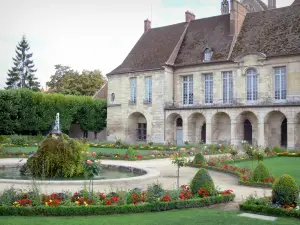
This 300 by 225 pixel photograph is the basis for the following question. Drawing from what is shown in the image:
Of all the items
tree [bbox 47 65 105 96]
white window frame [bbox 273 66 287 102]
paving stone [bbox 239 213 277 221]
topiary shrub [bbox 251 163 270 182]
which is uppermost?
tree [bbox 47 65 105 96]

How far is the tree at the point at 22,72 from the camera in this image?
57.2m

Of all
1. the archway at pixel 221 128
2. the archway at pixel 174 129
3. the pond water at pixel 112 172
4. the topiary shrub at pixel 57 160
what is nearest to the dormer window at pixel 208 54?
the archway at pixel 221 128

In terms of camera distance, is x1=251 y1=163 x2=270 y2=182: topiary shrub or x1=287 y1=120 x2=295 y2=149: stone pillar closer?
x1=251 y1=163 x2=270 y2=182: topiary shrub

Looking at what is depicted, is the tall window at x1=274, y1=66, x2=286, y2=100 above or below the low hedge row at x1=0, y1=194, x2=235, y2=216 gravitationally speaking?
above

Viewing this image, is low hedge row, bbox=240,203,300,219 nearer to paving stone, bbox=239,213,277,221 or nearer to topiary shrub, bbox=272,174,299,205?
paving stone, bbox=239,213,277,221

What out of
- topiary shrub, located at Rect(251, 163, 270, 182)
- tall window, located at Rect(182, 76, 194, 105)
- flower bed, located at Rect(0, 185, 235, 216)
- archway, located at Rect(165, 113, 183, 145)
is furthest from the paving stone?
tall window, located at Rect(182, 76, 194, 105)

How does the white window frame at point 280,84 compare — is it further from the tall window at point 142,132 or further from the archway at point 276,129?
the tall window at point 142,132

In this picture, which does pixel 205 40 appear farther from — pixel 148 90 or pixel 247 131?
pixel 247 131

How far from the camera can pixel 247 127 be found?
32.9 meters

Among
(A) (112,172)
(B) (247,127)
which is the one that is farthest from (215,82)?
(A) (112,172)

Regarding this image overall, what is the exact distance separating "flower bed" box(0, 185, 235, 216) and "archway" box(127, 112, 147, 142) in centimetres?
2921

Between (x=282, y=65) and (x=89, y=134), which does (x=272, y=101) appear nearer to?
(x=282, y=65)

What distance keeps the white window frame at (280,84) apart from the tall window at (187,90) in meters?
7.96

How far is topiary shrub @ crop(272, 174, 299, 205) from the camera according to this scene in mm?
7977
